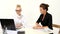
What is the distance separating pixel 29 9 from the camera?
5.31 feet

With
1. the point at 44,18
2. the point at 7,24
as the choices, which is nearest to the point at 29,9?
the point at 44,18

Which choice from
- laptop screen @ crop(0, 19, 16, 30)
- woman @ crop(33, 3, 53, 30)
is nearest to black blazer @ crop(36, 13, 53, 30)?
woman @ crop(33, 3, 53, 30)

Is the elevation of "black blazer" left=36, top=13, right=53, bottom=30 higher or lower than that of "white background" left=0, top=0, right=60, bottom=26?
lower

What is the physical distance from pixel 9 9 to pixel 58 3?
1.90 feet

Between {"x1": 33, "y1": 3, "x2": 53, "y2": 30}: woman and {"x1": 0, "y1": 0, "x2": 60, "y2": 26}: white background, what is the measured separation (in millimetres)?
39

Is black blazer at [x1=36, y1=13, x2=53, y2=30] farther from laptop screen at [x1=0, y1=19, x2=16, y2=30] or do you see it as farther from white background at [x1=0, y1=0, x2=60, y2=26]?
laptop screen at [x1=0, y1=19, x2=16, y2=30]

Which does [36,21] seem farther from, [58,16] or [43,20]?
[58,16]

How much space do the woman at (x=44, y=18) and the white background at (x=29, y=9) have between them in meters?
0.04

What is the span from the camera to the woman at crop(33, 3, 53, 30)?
158cm

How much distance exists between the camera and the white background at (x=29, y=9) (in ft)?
5.26

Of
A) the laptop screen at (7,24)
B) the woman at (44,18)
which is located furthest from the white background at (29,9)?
the laptop screen at (7,24)

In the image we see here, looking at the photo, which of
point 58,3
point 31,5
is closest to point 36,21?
point 31,5

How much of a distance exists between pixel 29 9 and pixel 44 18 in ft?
0.67

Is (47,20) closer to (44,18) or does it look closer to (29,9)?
(44,18)
